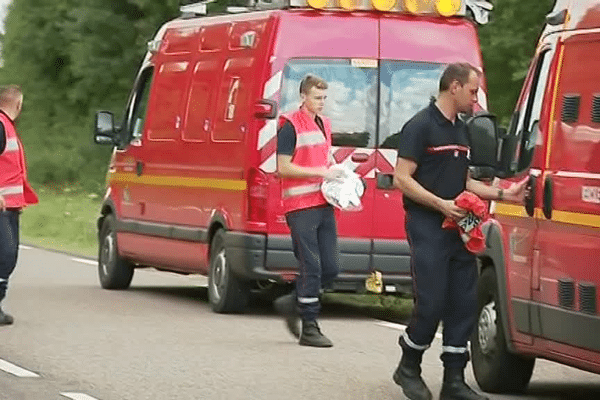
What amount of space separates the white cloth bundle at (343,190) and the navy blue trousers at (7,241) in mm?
2722

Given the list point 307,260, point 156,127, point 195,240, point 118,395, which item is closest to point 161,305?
point 195,240

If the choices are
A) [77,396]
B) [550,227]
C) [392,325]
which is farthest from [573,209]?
[392,325]

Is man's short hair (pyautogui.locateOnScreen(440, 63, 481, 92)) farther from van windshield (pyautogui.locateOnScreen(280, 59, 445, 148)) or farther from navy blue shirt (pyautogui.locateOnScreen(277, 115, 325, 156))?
van windshield (pyautogui.locateOnScreen(280, 59, 445, 148))

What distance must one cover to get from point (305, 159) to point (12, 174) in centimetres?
252

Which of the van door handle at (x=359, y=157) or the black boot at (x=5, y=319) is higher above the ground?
the van door handle at (x=359, y=157)

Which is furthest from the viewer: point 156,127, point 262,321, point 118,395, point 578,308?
point 156,127

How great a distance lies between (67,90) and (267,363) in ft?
191

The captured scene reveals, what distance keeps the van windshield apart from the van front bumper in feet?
2.67

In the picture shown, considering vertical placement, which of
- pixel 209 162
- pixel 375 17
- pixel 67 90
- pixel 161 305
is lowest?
pixel 67 90

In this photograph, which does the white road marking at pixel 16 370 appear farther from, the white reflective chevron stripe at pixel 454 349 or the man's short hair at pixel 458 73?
the man's short hair at pixel 458 73

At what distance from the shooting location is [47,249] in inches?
1108

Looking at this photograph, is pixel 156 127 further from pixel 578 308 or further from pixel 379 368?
pixel 578 308

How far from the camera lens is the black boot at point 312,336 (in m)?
14.9

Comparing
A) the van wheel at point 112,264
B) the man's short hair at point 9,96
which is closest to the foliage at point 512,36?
the van wheel at point 112,264
